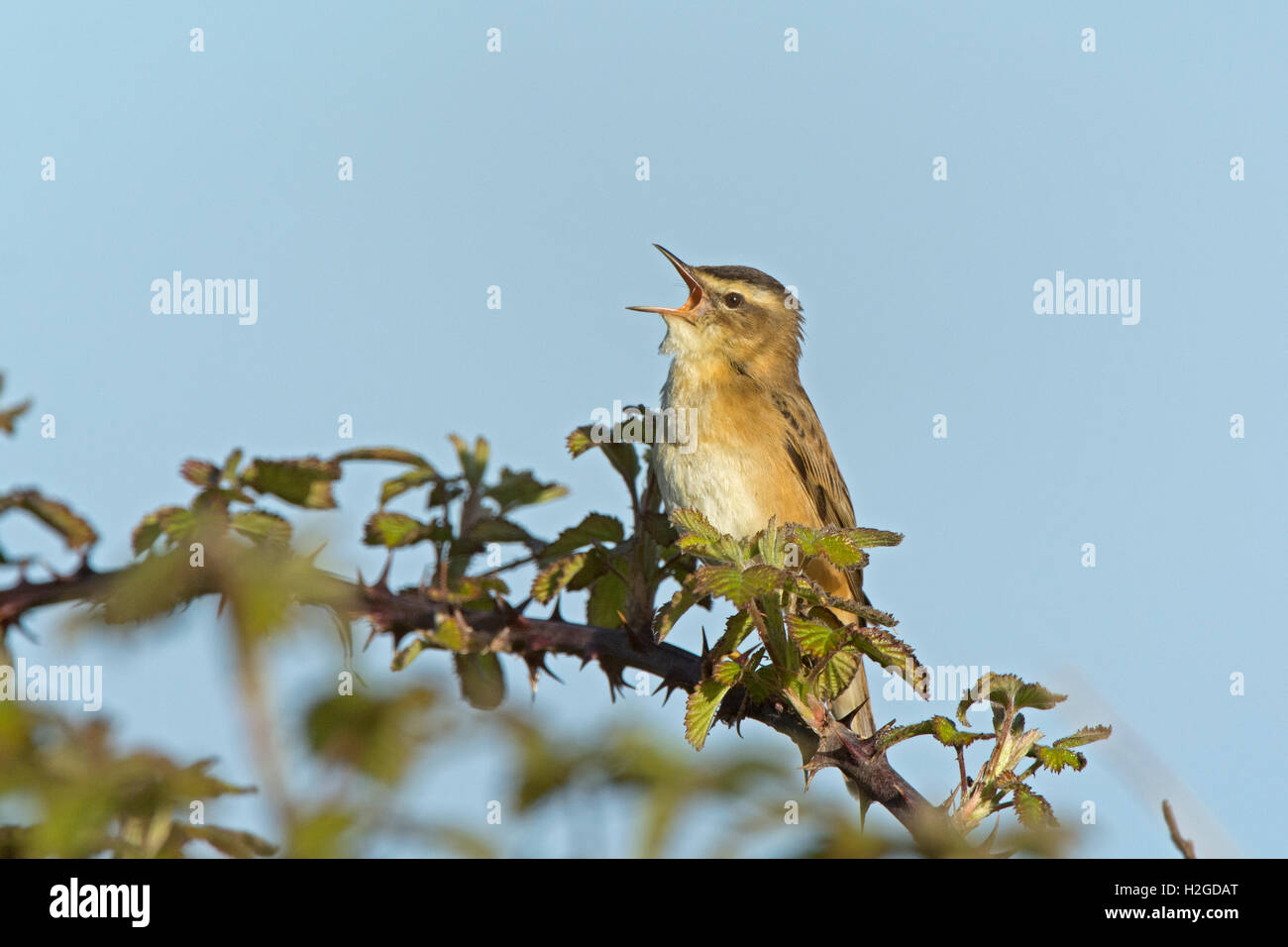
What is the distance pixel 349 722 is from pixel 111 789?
298 mm

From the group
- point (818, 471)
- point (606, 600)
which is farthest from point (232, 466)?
point (818, 471)

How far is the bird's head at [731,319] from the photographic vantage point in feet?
25.1

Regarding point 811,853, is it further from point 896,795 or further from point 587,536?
point 587,536

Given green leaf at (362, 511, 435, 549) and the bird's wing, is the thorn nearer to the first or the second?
green leaf at (362, 511, 435, 549)

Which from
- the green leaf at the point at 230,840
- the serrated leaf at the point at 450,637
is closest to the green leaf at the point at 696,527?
the serrated leaf at the point at 450,637

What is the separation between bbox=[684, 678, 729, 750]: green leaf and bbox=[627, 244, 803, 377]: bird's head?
4.29m

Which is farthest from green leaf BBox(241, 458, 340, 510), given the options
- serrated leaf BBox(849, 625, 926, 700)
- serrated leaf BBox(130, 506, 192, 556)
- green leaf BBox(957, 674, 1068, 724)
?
green leaf BBox(957, 674, 1068, 724)

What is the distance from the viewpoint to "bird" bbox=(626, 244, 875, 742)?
667 centimetres

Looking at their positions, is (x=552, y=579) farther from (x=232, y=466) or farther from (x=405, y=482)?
(x=232, y=466)

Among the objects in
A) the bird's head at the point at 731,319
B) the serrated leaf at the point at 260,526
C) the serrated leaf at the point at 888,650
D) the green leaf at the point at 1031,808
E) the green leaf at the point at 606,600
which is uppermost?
the bird's head at the point at 731,319

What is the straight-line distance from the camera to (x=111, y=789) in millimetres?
1373

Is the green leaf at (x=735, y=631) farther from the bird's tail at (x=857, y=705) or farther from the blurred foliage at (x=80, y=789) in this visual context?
the bird's tail at (x=857, y=705)

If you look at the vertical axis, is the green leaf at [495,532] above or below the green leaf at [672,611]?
above
